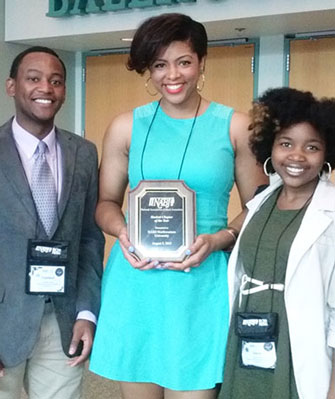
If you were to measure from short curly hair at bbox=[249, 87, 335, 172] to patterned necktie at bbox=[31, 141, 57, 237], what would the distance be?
25.2 inches

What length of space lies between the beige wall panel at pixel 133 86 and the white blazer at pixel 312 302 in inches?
156

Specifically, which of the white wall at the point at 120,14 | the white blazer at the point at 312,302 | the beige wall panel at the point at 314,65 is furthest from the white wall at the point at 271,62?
the white blazer at the point at 312,302

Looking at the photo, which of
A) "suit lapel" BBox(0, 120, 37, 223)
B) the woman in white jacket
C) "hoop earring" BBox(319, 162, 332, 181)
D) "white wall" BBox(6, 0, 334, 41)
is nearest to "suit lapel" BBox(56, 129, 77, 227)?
"suit lapel" BBox(0, 120, 37, 223)

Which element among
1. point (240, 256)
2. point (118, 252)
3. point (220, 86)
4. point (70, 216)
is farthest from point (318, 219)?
point (220, 86)

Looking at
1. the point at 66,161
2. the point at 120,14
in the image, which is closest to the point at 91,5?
the point at 120,14

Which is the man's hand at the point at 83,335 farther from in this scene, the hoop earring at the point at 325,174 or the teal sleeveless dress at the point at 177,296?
the hoop earring at the point at 325,174

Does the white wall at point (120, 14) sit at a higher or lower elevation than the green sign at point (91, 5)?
lower

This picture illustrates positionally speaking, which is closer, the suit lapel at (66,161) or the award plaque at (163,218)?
the award plaque at (163,218)

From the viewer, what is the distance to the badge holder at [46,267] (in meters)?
1.99

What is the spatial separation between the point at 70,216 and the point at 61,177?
13 centimetres

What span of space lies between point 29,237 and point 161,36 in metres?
0.72

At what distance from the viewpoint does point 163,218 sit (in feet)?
6.17

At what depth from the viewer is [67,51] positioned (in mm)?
6629

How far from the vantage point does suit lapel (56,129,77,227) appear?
2.06 meters
